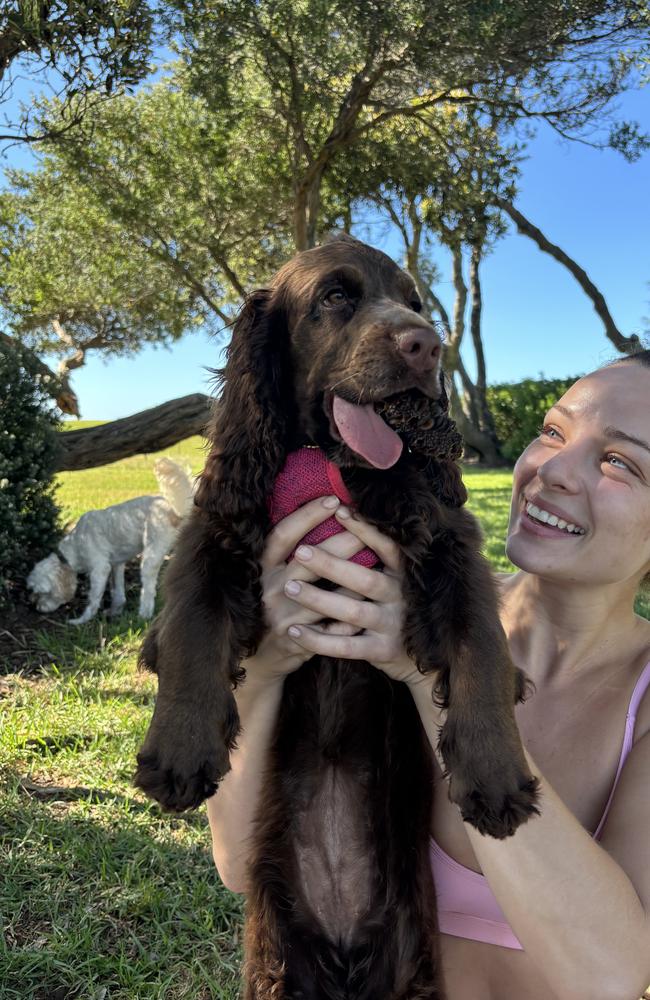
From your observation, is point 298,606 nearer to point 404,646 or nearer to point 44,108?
point 404,646

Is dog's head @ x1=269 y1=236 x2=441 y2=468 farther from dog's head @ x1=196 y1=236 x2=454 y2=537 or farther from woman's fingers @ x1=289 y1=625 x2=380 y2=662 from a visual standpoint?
woman's fingers @ x1=289 y1=625 x2=380 y2=662

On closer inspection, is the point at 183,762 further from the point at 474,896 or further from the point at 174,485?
the point at 174,485

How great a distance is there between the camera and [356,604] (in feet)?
5.95

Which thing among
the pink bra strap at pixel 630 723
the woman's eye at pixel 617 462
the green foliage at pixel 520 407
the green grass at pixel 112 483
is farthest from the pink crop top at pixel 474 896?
the green foliage at pixel 520 407

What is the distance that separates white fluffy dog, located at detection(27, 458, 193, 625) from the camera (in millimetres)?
6246

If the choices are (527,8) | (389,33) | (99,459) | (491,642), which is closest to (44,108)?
(389,33)

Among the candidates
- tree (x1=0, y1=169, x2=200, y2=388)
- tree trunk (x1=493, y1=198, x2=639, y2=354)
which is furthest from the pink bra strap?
tree trunk (x1=493, y1=198, x2=639, y2=354)

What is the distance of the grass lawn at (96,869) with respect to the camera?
2.63 meters

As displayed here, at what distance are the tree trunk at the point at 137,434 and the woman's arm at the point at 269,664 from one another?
6144 mm

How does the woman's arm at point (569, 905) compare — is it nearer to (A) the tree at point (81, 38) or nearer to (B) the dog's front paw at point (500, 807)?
(B) the dog's front paw at point (500, 807)

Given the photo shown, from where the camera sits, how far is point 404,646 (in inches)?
71.4

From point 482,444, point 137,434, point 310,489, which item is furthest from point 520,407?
point 310,489

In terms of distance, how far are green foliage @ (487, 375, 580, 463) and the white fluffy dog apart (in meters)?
15.0

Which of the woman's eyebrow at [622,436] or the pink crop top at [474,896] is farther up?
the woman's eyebrow at [622,436]
